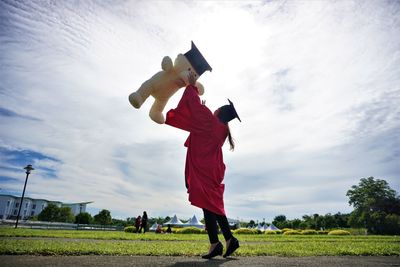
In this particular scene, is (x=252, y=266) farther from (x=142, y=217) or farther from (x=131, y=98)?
(x=142, y=217)

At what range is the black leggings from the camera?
397 cm

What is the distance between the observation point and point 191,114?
427 centimetres

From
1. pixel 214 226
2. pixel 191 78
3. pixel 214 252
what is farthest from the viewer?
pixel 191 78

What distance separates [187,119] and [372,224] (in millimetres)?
51597

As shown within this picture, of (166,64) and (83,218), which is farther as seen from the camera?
(83,218)

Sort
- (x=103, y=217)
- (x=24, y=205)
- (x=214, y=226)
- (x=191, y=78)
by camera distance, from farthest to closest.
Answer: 1. (x=24, y=205)
2. (x=103, y=217)
3. (x=191, y=78)
4. (x=214, y=226)

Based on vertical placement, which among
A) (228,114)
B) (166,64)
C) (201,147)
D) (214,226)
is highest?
(166,64)

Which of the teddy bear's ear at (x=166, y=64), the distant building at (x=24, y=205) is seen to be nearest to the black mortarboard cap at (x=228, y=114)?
the teddy bear's ear at (x=166, y=64)

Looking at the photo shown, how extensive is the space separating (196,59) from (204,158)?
5.76ft

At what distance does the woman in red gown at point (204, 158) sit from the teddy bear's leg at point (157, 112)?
0.44 metres

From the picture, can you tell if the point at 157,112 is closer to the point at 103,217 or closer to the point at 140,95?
the point at 140,95

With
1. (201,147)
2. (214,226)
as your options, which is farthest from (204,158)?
(214,226)

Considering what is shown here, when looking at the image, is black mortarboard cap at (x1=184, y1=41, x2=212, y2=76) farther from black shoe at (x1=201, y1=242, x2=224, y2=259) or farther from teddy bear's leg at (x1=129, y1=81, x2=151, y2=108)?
black shoe at (x1=201, y1=242, x2=224, y2=259)

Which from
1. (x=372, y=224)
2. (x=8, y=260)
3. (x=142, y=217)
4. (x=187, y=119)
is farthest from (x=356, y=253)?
(x=372, y=224)
